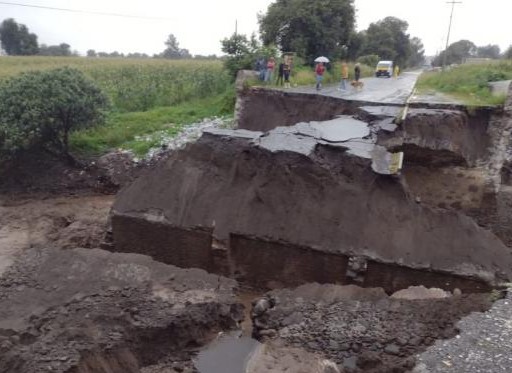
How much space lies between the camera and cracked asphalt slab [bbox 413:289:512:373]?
4.57 m

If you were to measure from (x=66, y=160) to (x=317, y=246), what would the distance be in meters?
9.00

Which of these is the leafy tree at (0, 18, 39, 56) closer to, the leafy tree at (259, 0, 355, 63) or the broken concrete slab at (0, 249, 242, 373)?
the leafy tree at (259, 0, 355, 63)

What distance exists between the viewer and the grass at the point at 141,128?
1468 centimetres

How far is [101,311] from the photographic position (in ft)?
18.1

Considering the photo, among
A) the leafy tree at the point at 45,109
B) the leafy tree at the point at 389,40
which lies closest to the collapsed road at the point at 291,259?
the leafy tree at the point at 45,109

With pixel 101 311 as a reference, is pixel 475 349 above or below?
above

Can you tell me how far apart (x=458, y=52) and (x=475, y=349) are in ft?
193

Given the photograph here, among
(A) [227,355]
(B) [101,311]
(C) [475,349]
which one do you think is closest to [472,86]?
(C) [475,349]

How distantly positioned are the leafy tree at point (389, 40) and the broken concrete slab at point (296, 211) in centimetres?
2837

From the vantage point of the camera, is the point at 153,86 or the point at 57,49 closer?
the point at 153,86

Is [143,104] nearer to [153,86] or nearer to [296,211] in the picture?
[153,86]

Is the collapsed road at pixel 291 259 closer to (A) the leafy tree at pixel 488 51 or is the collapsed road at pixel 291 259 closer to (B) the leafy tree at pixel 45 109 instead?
(B) the leafy tree at pixel 45 109

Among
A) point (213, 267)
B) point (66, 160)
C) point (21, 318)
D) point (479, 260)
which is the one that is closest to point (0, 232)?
point (66, 160)

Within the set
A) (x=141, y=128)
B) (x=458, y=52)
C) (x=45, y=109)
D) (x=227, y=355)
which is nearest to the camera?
(x=227, y=355)
